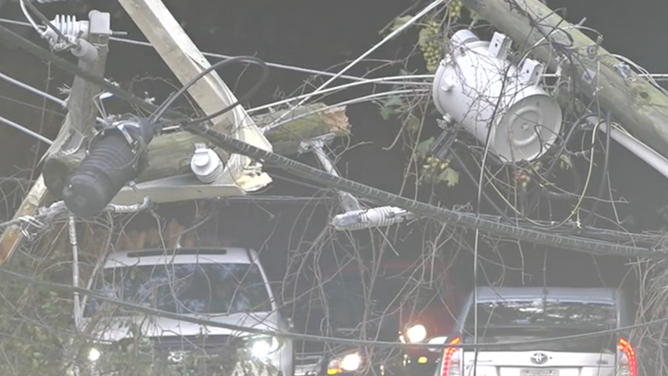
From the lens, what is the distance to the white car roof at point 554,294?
855 cm

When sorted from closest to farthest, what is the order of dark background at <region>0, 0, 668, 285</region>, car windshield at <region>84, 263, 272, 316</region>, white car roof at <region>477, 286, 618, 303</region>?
white car roof at <region>477, 286, 618, 303</region> → car windshield at <region>84, 263, 272, 316</region> → dark background at <region>0, 0, 668, 285</region>

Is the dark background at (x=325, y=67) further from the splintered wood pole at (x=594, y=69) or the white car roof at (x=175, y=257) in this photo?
the splintered wood pole at (x=594, y=69)

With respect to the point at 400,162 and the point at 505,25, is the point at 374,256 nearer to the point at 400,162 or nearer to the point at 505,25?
the point at 400,162

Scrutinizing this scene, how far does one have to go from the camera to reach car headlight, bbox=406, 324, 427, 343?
9.12m

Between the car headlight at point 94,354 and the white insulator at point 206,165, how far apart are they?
4.28 meters

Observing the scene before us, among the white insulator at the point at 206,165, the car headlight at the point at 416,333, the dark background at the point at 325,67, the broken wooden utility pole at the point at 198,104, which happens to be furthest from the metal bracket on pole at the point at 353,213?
the dark background at the point at 325,67

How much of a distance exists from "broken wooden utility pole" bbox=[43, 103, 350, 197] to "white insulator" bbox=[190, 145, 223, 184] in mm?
147

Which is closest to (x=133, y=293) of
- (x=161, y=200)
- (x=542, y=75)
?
(x=161, y=200)

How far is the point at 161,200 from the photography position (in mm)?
4812

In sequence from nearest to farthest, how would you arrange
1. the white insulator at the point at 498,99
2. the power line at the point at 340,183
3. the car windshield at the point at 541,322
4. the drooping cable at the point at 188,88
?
1. the power line at the point at 340,183
2. the drooping cable at the point at 188,88
3. the white insulator at the point at 498,99
4. the car windshield at the point at 541,322

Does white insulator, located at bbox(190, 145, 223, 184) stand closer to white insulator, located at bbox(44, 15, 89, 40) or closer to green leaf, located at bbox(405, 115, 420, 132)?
white insulator, located at bbox(44, 15, 89, 40)

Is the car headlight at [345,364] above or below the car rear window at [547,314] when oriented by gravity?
below

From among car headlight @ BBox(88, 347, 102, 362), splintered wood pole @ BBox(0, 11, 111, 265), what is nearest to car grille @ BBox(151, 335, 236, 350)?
car headlight @ BBox(88, 347, 102, 362)

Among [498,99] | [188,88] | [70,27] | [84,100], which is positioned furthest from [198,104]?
[498,99]
